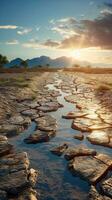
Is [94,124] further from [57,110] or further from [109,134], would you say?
[57,110]

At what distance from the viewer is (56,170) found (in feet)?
18.3

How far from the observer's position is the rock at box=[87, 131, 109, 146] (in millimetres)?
7250

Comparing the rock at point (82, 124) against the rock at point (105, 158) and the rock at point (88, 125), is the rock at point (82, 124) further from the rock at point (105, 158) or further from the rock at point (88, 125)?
the rock at point (105, 158)

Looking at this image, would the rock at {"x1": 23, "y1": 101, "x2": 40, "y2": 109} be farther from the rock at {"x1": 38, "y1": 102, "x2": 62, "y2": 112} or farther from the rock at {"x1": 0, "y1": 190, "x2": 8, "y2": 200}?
the rock at {"x1": 0, "y1": 190, "x2": 8, "y2": 200}

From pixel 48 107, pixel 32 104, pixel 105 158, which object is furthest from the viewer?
pixel 32 104

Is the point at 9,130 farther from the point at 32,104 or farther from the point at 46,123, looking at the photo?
the point at 32,104

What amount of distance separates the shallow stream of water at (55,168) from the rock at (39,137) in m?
0.16

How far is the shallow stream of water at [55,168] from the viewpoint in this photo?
15.4 ft

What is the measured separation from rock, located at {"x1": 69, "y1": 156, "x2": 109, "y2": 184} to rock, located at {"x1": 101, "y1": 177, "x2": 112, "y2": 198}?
0.17 metres

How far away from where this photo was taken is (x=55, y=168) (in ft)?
18.6

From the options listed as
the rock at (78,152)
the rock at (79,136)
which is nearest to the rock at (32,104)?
the rock at (79,136)

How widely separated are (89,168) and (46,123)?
12.5ft

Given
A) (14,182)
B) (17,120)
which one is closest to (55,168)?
(14,182)

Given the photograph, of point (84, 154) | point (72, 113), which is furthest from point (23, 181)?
point (72, 113)
